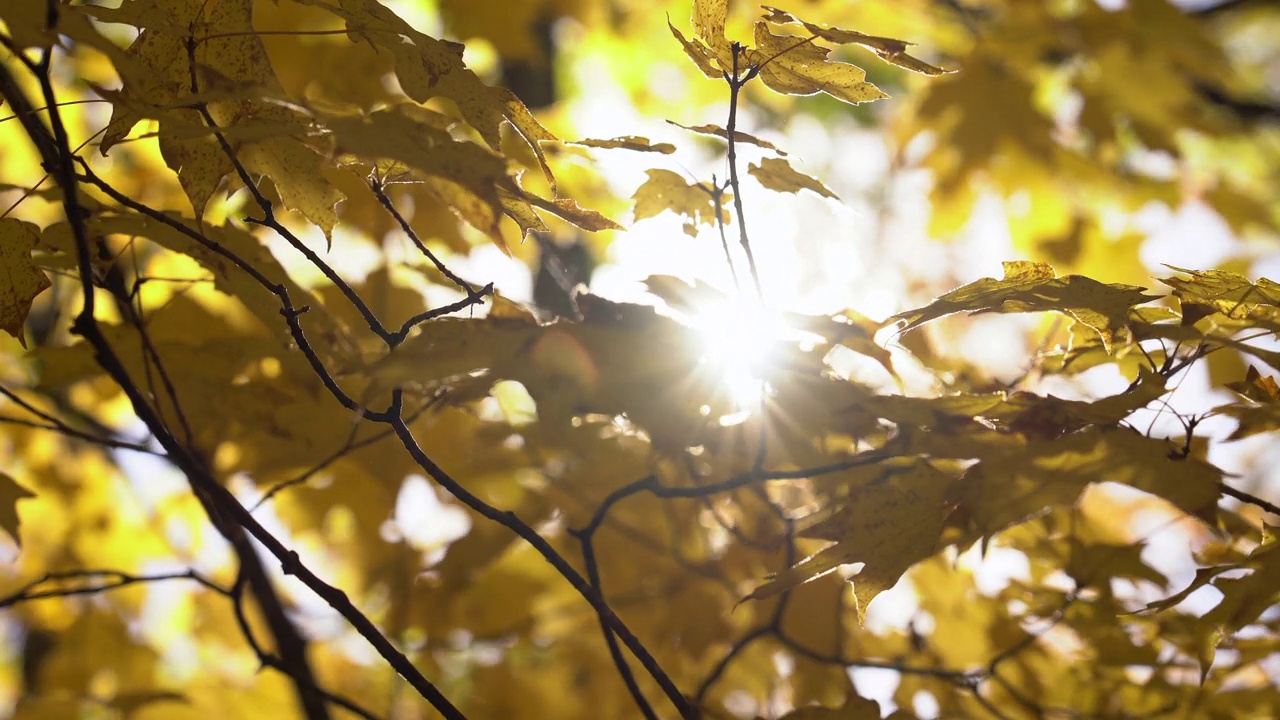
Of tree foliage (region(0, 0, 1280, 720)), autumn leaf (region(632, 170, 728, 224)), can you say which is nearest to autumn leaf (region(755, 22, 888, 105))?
tree foliage (region(0, 0, 1280, 720))

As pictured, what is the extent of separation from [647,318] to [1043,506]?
0.29 metres

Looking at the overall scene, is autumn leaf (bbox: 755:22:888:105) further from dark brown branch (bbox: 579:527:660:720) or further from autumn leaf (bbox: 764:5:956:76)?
dark brown branch (bbox: 579:527:660:720)

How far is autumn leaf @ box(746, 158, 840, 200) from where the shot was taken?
0.76 metres

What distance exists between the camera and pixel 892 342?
29.5 inches

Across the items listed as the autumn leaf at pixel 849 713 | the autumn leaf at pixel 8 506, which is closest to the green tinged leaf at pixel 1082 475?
the autumn leaf at pixel 849 713

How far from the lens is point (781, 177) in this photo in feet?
2.56

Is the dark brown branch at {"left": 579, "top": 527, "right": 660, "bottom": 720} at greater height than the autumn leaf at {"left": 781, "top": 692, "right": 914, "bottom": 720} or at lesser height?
greater

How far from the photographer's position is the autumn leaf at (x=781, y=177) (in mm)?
761

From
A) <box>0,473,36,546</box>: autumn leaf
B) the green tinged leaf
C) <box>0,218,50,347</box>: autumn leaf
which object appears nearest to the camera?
the green tinged leaf

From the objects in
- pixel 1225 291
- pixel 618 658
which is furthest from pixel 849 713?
pixel 1225 291

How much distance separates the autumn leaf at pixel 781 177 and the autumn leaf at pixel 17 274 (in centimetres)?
60

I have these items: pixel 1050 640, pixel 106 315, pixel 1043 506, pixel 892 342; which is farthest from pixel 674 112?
pixel 1043 506

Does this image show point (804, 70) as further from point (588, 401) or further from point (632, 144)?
point (588, 401)

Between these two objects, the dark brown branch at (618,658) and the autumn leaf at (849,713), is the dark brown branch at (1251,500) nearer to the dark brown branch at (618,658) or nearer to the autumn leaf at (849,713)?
the autumn leaf at (849,713)
